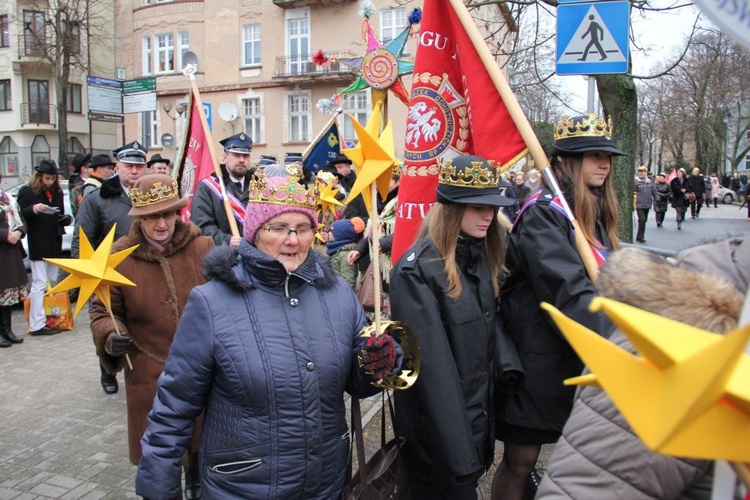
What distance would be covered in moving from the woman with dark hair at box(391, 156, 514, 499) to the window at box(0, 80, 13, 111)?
44780 millimetres

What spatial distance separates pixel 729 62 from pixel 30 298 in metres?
34.3

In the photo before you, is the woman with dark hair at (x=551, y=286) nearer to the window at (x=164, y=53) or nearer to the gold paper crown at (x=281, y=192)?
the gold paper crown at (x=281, y=192)

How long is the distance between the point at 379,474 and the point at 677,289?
1648 millimetres

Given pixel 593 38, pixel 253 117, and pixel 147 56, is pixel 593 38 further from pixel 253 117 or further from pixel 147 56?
pixel 147 56

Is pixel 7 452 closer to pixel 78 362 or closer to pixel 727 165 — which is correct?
pixel 78 362

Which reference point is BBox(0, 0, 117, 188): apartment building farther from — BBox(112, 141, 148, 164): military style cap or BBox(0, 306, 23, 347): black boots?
BBox(112, 141, 148, 164): military style cap

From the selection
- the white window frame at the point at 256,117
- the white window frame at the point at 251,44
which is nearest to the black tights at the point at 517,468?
the white window frame at the point at 256,117

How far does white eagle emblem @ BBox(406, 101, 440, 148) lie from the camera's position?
4102 millimetres

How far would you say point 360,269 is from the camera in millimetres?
7422

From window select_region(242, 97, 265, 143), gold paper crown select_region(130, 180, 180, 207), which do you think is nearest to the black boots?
gold paper crown select_region(130, 180, 180, 207)

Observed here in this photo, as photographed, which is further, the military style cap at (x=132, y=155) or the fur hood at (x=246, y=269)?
the military style cap at (x=132, y=155)

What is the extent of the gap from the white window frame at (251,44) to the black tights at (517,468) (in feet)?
110

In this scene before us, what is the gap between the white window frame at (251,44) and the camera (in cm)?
3419

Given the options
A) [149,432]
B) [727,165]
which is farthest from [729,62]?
[149,432]
